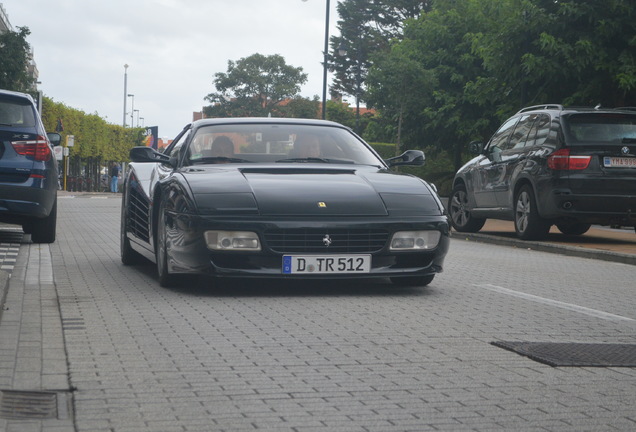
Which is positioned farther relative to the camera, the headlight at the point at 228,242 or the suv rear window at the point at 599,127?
the suv rear window at the point at 599,127

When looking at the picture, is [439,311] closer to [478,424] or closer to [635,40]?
[478,424]

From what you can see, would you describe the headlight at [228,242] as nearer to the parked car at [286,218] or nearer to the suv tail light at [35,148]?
the parked car at [286,218]

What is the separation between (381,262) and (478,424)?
4.03 meters

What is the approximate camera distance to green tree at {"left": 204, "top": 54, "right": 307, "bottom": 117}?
125938mm

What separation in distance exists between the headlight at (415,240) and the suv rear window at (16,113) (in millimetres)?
6486

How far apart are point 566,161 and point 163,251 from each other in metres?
7.99

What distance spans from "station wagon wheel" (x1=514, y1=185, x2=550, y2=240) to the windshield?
672cm

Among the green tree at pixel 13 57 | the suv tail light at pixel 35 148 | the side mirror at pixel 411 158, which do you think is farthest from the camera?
the green tree at pixel 13 57

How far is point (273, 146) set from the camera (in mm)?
9562

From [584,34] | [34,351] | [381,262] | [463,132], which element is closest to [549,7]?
[584,34]

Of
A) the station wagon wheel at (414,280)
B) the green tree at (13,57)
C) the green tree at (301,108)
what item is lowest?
the station wagon wheel at (414,280)

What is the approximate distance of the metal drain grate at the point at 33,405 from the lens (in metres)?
4.46

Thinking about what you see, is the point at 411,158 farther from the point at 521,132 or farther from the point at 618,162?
the point at 521,132

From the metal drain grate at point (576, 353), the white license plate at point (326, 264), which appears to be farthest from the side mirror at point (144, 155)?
the metal drain grate at point (576, 353)
